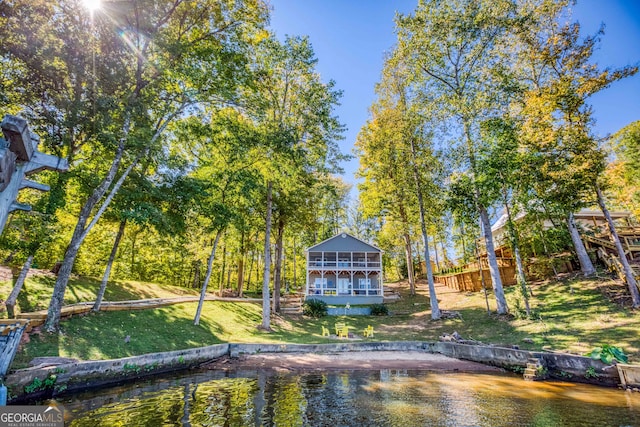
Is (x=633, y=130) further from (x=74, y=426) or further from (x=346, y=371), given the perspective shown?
(x=74, y=426)

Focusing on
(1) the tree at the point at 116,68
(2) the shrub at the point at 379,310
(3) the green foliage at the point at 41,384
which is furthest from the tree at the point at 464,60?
(3) the green foliage at the point at 41,384

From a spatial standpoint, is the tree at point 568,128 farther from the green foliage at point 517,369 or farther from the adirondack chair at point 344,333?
the adirondack chair at point 344,333

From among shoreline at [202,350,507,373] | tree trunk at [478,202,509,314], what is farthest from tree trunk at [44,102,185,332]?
tree trunk at [478,202,509,314]

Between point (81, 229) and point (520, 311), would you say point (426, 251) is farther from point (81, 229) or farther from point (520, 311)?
point (81, 229)

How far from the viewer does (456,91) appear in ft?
57.4

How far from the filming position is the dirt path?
34.2 feet

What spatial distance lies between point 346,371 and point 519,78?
18.9 meters

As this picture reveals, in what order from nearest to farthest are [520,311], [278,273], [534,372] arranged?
[534,372] < [520,311] < [278,273]

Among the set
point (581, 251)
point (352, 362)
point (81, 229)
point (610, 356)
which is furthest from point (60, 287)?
point (581, 251)

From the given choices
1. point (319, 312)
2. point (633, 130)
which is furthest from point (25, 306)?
point (633, 130)

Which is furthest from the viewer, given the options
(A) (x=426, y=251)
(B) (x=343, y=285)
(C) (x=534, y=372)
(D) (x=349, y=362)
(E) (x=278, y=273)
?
(B) (x=343, y=285)

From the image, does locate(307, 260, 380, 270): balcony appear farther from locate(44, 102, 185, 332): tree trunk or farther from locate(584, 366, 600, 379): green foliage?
locate(584, 366, 600, 379): green foliage

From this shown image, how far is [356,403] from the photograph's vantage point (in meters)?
6.73

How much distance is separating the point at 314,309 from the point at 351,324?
344 centimetres
